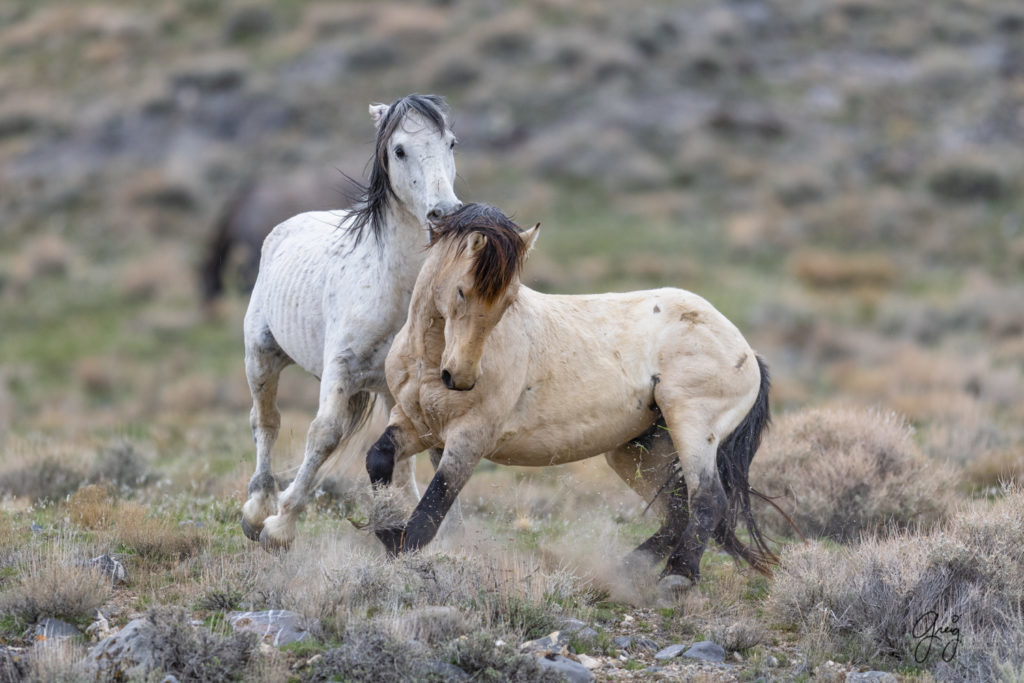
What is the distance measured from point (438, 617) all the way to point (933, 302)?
15678mm

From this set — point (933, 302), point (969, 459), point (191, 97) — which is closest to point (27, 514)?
point (969, 459)

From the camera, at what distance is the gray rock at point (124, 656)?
14.2 ft

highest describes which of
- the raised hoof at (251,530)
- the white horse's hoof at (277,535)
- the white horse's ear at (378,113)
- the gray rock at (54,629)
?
the white horse's ear at (378,113)

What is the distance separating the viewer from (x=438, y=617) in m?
4.88

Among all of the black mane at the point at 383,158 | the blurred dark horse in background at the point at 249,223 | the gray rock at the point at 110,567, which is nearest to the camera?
the gray rock at the point at 110,567

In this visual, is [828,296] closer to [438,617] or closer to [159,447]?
[159,447]

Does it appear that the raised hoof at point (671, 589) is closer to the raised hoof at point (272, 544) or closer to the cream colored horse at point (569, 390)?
the cream colored horse at point (569, 390)

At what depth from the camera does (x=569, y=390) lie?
5.95 meters

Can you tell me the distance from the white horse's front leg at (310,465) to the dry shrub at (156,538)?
1.77 ft

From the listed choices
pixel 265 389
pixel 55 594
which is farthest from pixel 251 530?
pixel 55 594

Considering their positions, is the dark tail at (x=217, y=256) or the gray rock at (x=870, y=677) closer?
the gray rock at (x=870, y=677)

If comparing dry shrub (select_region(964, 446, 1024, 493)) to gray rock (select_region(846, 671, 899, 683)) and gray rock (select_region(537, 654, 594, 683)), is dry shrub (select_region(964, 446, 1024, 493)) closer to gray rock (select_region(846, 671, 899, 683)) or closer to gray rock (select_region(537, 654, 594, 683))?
gray rock (select_region(846, 671, 899, 683))

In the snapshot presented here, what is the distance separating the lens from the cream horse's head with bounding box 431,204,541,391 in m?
5.08

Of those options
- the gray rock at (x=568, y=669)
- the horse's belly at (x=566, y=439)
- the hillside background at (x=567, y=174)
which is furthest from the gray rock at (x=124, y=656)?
the hillside background at (x=567, y=174)
